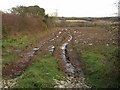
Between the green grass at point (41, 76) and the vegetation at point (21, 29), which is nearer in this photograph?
the green grass at point (41, 76)

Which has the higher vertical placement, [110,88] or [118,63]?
[118,63]

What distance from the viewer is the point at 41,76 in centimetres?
1753

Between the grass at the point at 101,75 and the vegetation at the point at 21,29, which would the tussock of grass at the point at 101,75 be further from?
the vegetation at the point at 21,29

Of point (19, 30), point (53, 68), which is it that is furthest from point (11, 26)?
point (53, 68)

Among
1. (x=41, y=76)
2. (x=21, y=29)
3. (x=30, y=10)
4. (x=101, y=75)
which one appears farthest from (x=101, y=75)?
(x=30, y=10)

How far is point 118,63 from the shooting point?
1527 centimetres

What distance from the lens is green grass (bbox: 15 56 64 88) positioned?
15.6m

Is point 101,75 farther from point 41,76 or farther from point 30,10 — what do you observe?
point 30,10

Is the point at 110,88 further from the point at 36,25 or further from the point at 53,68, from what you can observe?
the point at 36,25

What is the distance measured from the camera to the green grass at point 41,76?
1559cm

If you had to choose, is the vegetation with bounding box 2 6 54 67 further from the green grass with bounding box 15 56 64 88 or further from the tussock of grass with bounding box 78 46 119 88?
the tussock of grass with bounding box 78 46 119 88

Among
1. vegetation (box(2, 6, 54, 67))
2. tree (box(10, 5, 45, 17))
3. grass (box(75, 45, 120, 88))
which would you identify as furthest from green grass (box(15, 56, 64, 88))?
tree (box(10, 5, 45, 17))

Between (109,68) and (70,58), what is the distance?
8305 mm

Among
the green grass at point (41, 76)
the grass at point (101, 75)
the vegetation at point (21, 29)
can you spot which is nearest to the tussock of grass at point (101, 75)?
the grass at point (101, 75)
